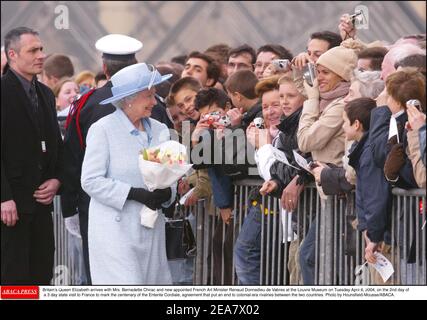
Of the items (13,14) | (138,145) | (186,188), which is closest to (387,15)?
(13,14)

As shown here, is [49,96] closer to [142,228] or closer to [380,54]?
[142,228]

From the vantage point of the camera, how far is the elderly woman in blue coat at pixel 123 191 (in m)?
11.0

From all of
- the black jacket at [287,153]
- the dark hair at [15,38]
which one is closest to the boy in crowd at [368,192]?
the black jacket at [287,153]

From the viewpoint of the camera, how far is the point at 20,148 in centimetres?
1206

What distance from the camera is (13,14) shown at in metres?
21.9

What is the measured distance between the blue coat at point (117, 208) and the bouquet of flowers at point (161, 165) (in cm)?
11

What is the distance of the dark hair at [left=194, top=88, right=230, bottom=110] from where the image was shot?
12.5 m

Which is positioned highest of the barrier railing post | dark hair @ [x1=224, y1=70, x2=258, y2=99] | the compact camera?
dark hair @ [x1=224, y1=70, x2=258, y2=99]

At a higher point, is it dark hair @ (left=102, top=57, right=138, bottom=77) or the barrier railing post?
dark hair @ (left=102, top=57, right=138, bottom=77)

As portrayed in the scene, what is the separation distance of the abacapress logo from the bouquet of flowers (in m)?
1.07

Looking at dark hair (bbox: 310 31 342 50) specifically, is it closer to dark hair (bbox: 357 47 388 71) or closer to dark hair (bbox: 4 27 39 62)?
dark hair (bbox: 357 47 388 71)

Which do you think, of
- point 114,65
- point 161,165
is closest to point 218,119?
point 114,65

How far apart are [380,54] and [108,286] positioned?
2.35 m

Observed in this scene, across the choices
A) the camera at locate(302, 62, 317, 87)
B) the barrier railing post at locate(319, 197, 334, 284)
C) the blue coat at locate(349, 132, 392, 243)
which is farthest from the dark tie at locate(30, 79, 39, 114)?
the blue coat at locate(349, 132, 392, 243)
